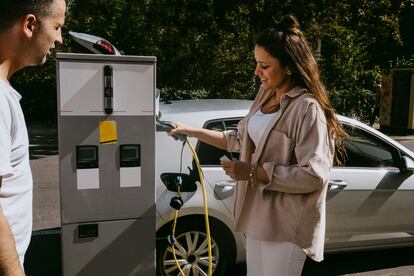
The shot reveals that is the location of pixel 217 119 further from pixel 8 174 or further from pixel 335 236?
pixel 8 174

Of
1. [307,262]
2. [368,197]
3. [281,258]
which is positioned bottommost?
[307,262]

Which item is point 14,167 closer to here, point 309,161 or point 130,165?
point 309,161

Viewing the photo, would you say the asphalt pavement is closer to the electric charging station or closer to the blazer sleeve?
the electric charging station

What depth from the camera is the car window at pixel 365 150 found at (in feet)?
13.0

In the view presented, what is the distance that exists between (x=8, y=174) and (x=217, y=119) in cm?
242

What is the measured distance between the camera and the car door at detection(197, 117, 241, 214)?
354 centimetres

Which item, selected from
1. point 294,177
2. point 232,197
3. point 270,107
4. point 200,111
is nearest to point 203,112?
point 200,111

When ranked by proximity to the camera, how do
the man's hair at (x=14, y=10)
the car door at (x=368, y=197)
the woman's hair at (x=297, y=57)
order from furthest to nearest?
the car door at (x=368, y=197) → the woman's hair at (x=297, y=57) → the man's hair at (x=14, y=10)

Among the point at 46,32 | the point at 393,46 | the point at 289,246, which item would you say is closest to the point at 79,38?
the point at 46,32

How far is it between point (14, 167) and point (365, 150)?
10.9 feet

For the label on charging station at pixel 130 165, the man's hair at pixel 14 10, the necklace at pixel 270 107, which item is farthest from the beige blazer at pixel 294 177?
the man's hair at pixel 14 10

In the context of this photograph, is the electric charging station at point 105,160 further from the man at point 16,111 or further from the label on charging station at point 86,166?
the man at point 16,111

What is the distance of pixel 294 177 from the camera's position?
6.88 feet

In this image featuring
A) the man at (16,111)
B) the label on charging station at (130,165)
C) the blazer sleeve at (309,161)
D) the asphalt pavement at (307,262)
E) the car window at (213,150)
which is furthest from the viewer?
the asphalt pavement at (307,262)
